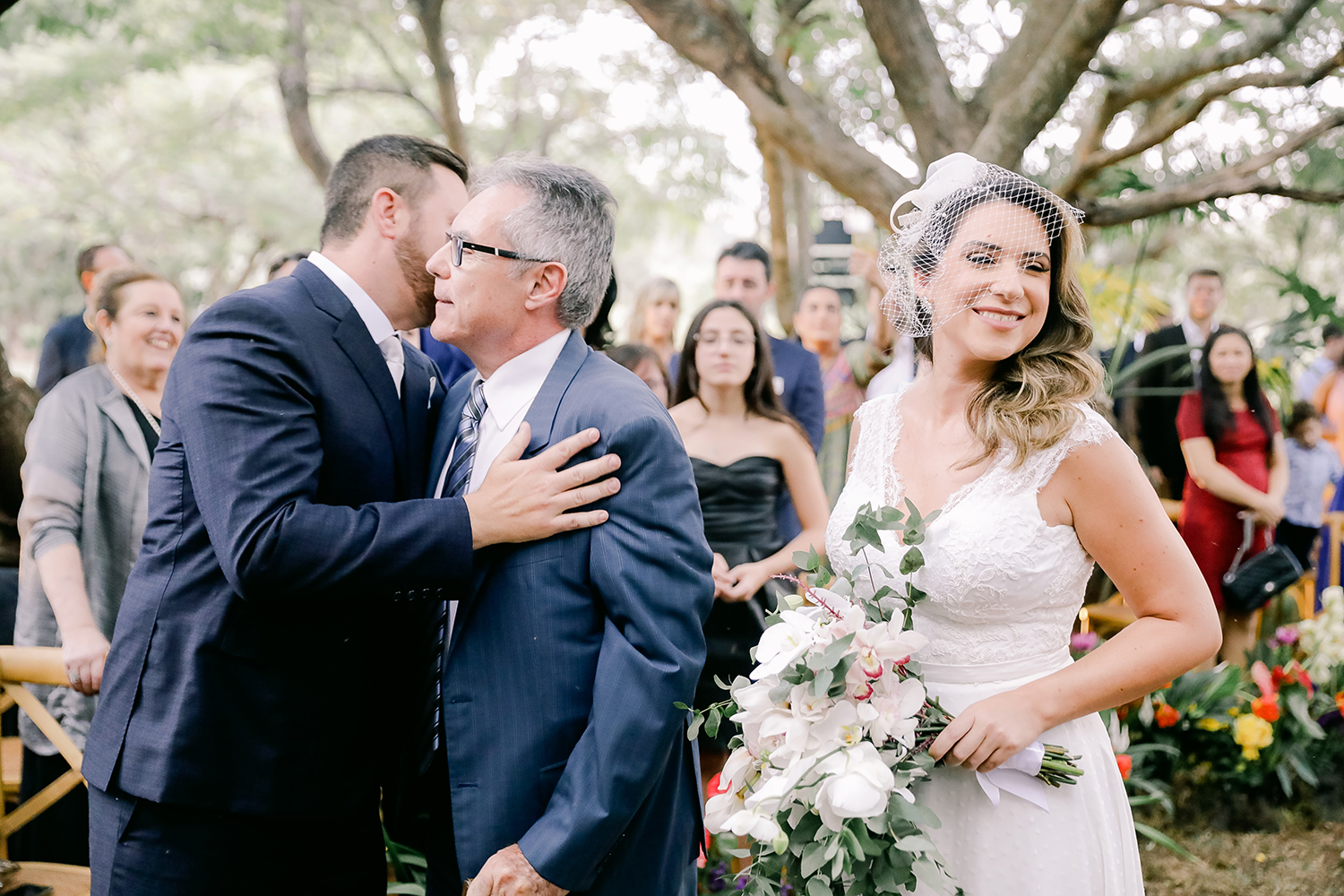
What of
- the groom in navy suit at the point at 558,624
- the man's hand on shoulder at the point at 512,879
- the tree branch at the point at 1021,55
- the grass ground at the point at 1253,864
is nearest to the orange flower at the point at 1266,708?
the grass ground at the point at 1253,864

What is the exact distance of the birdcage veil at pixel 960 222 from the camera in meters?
2.12

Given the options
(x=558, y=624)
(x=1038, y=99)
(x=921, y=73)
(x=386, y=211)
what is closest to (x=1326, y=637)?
(x=1038, y=99)

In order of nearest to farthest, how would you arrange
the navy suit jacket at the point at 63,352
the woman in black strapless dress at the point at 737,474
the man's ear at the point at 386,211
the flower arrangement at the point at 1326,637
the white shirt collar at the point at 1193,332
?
the man's ear at the point at 386,211, the woman in black strapless dress at the point at 737,474, the flower arrangement at the point at 1326,637, the navy suit jacket at the point at 63,352, the white shirt collar at the point at 1193,332

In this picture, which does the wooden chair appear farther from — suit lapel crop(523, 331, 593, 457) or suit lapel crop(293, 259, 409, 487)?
suit lapel crop(523, 331, 593, 457)

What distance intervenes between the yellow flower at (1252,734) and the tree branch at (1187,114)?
2.69 m

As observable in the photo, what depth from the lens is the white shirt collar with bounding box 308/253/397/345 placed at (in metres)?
2.26

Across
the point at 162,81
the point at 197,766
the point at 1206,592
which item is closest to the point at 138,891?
the point at 197,766

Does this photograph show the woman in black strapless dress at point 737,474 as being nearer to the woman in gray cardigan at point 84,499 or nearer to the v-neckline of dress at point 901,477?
the v-neckline of dress at point 901,477

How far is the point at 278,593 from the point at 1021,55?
15.4ft

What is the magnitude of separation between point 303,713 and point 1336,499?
9.10m

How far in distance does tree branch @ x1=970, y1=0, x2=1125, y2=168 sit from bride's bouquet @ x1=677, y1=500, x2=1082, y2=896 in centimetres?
322

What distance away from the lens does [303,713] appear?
6.79 ft

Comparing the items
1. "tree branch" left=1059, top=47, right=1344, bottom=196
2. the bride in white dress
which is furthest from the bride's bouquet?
"tree branch" left=1059, top=47, right=1344, bottom=196

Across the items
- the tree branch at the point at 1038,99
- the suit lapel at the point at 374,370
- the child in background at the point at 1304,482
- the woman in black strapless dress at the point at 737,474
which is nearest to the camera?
the suit lapel at the point at 374,370
